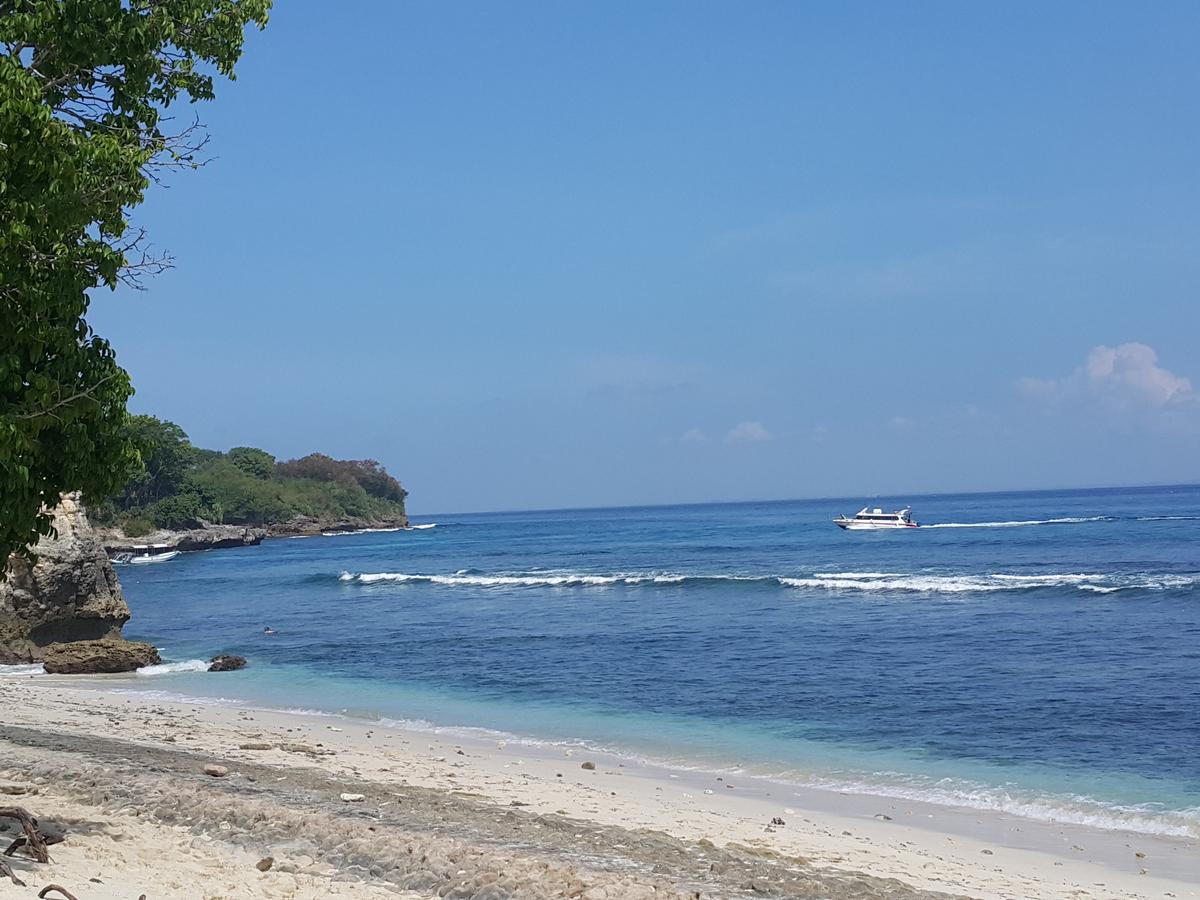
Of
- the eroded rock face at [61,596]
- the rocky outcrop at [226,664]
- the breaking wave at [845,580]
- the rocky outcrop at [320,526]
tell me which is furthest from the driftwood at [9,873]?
the rocky outcrop at [320,526]

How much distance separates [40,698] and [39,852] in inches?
506

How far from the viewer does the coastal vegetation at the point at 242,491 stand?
99.4 meters

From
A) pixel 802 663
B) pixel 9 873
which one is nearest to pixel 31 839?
pixel 9 873

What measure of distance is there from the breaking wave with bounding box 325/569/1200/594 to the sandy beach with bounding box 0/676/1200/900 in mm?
26352

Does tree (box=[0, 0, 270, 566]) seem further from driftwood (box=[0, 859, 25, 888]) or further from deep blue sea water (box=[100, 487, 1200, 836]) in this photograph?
deep blue sea water (box=[100, 487, 1200, 836])

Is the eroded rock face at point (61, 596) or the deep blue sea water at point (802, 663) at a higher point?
the eroded rock face at point (61, 596)

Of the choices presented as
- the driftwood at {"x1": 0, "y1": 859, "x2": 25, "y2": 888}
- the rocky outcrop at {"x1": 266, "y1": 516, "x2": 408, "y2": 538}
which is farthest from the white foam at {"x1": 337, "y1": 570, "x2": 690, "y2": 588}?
the rocky outcrop at {"x1": 266, "y1": 516, "x2": 408, "y2": 538}

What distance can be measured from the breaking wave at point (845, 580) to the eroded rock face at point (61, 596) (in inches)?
934

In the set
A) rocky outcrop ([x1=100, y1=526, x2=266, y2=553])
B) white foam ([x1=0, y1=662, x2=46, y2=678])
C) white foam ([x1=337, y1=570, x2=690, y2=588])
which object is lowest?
white foam ([x1=337, y1=570, x2=690, y2=588])

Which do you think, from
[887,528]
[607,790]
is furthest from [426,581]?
[887,528]

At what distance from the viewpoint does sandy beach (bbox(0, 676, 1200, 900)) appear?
7.84 meters

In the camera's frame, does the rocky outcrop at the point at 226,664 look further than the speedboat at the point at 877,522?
No

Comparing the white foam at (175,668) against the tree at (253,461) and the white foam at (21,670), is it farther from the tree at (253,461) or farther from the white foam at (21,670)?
the tree at (253,461)

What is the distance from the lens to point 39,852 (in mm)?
7121
